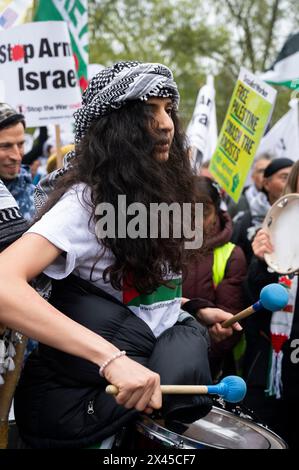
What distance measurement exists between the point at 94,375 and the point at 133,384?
304 millimetres

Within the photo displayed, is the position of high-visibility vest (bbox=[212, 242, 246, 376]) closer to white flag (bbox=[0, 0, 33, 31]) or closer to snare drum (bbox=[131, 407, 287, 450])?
snare drum (bbox=[131, 407, 287, 450])

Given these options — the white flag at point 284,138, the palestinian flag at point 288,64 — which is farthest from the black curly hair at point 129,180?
the white flag at point 284,138

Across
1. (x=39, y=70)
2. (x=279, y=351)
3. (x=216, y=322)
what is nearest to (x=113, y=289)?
(x=216, y=322)

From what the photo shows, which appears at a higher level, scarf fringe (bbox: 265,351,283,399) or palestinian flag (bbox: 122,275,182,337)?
palestinian flag (bbox: 122,275,182,337)

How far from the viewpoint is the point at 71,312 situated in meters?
2.14

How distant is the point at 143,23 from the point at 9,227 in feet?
61.0

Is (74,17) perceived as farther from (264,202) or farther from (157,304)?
(157,304)

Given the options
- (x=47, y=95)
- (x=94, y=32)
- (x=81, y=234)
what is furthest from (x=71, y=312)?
(x=94, y=32)

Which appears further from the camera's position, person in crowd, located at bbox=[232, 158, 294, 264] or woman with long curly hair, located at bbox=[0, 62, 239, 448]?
person in crowd, located at bbox=[232, 158, 294, 264]

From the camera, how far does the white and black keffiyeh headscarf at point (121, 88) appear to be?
2191mm

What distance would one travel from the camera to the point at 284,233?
11.3 ft

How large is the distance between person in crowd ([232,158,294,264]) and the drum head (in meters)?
1.40

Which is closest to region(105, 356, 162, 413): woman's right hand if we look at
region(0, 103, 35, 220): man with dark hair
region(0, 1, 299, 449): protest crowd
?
region(0, 1, 299, 449): protest crowd

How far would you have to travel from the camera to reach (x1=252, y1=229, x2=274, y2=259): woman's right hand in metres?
3.49
